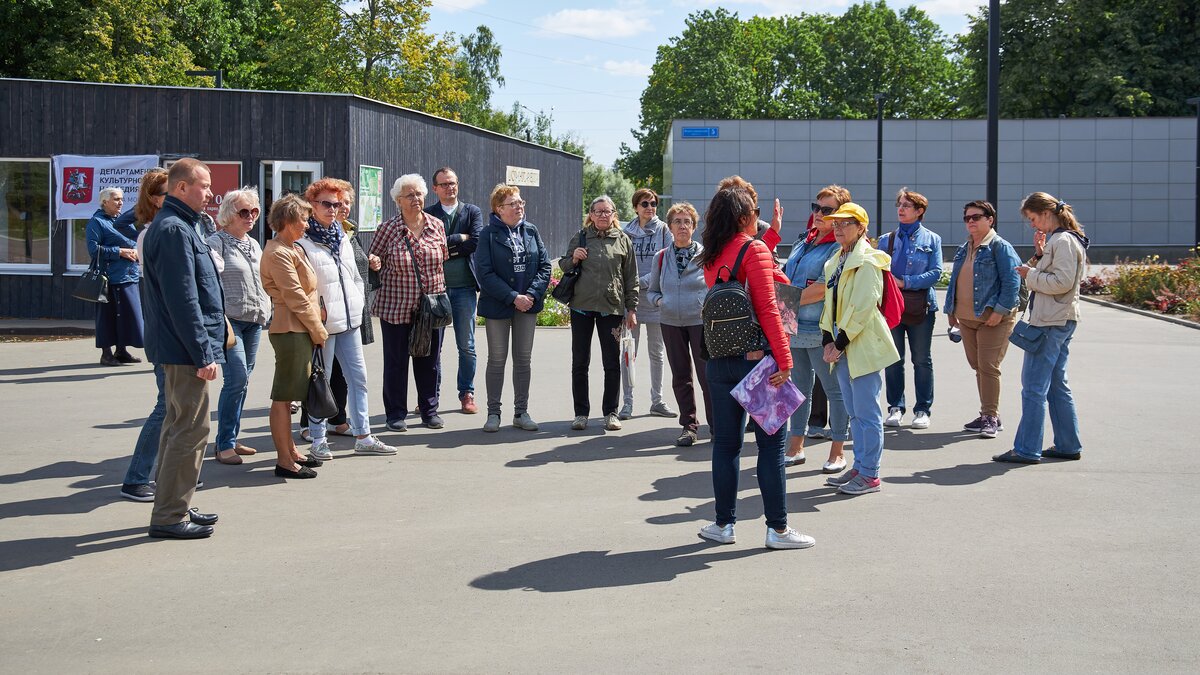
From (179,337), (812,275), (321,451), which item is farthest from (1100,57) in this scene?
(179,337)

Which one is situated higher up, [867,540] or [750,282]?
[750,282]

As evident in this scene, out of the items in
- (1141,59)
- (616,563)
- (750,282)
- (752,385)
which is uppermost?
(1141,59)

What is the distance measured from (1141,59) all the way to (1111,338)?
129 ft

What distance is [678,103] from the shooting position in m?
76.0

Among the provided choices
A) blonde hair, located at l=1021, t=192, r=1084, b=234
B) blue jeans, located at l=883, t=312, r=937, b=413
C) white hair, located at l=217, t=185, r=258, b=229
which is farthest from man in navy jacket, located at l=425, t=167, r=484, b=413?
blonde hair, located at l=1021, t=192, r=1084, b=234

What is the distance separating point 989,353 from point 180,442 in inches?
235

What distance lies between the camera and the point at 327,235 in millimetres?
8258

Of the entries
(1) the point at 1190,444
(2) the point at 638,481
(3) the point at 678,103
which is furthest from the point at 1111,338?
(3) the point at 678,103

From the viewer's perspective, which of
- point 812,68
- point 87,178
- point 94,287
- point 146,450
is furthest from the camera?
point 812,68

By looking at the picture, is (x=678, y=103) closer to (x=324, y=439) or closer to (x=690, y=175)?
(x=690, y=175)

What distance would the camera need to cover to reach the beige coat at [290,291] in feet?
25.0

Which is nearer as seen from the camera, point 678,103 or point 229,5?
point 229,5

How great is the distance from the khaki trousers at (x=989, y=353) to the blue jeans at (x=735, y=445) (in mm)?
3789

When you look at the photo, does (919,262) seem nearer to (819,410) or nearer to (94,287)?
(819,410)
